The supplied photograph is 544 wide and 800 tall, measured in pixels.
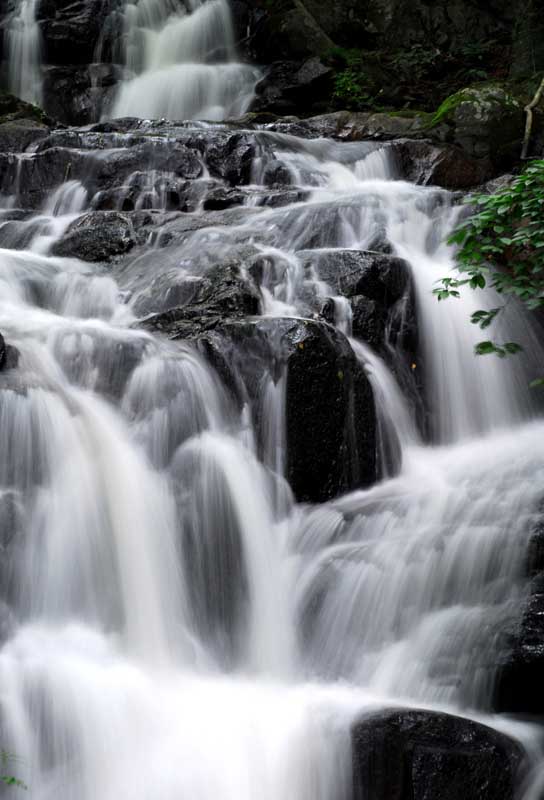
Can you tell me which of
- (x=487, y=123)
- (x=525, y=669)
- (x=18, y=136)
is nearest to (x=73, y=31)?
(x=18, y=136)

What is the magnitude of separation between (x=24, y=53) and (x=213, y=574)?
16.6m

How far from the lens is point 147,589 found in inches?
193

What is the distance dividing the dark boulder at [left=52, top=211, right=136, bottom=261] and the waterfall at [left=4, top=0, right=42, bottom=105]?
33.9 feet

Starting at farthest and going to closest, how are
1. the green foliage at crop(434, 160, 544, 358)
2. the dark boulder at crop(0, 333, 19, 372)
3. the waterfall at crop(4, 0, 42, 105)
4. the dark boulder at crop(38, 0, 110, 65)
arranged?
the dark boulder at crop(38, 0, 110, 65) < the waterfall at crop(4, 0, 42, 105) < the dark boulder at crop(0, 333, 19, 372) < the green foliage at crop(434, 160, 544, 358)

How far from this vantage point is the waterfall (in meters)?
18.0

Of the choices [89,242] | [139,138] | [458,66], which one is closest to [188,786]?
[89,242]

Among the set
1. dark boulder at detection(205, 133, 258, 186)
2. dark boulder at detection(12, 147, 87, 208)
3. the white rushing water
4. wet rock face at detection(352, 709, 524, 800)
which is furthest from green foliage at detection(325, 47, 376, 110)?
wet rock face at detection(352, 709, 524, 800)

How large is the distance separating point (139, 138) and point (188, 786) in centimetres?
993

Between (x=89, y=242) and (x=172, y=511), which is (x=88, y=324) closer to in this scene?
(x=89, y=242)

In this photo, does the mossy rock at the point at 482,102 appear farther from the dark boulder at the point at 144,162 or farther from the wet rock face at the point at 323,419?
the wet rock face at the point at 323,419

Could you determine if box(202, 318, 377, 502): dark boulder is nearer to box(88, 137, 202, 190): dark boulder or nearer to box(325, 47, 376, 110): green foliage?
box(88, 137, 202, 190): dark boulder

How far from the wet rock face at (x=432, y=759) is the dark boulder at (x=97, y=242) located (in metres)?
6.03

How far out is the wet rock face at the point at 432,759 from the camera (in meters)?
3.62

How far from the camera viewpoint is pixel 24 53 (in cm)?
1838
